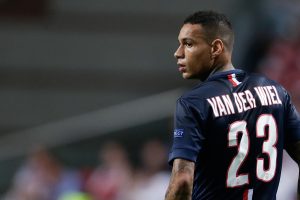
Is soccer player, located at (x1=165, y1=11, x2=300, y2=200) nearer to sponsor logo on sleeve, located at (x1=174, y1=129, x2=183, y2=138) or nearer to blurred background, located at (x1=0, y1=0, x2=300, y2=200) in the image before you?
sponsor logo on sleeve, located at (x1=174, y1=129, x2=183, y2=138)

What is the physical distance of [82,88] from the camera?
12.6 meters

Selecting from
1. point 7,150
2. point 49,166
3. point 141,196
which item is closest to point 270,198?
point 141,196

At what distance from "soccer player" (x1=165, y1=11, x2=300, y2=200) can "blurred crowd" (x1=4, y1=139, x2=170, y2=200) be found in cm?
431

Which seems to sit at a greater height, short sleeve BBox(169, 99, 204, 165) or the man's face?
the man's face

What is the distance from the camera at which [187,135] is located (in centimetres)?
442

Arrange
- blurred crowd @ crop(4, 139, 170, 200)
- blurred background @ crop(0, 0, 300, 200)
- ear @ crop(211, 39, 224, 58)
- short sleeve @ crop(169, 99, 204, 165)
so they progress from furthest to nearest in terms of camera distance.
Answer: blurred background @ crop(0, 0, 300, 200) < blurred crowd @ crop(4, 139, 170, 200) < ear @ crop(211, 39, 224, 58) < short sleeve @ crop(169, 99, 204, 165)

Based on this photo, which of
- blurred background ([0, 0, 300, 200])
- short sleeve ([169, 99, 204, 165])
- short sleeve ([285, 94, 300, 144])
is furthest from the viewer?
blurred background ([0, 0, 300, 200])

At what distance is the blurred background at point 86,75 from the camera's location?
11.2 metres

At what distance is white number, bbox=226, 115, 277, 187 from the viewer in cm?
455

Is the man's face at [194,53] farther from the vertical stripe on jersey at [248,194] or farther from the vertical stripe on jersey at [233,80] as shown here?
the vertical stripe on jersey at [248,194]

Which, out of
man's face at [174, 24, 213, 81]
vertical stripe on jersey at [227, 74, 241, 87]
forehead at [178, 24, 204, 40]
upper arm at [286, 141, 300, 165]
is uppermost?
forehead at [178, 24, 204, 40]

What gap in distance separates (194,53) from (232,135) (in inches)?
18.0

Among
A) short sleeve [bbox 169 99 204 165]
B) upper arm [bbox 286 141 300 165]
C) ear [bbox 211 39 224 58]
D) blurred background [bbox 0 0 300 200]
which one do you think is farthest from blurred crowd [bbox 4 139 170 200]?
short sleeve [bbox 169 99 204 165]

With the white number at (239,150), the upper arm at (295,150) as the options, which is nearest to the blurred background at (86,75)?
the upper arm at (295,150)
